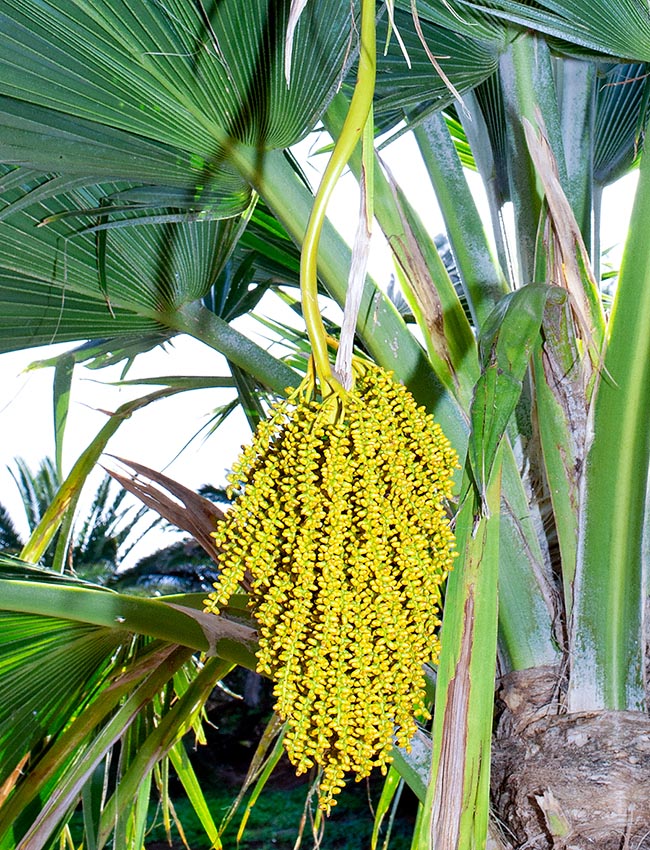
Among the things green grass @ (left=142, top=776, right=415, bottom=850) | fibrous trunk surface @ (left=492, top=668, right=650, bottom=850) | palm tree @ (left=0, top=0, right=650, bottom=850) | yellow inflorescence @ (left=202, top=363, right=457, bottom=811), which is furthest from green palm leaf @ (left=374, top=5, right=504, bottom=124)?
green grass @ (left=142, top=776, right=415, bottom=850)

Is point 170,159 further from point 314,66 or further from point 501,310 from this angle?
point 501,310

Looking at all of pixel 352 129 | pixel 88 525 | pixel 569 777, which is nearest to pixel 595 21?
pixel 352 129

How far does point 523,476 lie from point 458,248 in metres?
0.33

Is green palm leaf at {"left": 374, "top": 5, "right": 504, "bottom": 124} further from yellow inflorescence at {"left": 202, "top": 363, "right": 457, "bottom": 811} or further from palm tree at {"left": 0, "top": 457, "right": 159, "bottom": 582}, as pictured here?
palm tree at {"left": 0, "top": 457, "right": 159, "bottom": 582}

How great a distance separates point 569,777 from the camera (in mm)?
842

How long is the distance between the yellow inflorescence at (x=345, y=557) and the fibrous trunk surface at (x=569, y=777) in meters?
0.31

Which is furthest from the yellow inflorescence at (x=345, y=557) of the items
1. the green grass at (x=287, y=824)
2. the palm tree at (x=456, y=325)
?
the green grass at (x=287, y=824)

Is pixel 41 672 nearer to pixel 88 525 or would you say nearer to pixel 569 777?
pixel 569 777

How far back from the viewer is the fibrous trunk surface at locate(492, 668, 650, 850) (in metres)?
0.82

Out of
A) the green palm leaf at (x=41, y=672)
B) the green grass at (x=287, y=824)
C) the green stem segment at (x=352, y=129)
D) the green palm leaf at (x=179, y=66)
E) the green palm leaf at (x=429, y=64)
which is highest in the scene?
the green palm leaf at (x=429, y=64)

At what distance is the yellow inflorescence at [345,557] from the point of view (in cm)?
57

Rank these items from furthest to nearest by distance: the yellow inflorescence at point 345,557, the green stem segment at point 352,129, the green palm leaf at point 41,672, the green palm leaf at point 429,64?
the green palm leaf at point 41,672 < the green palm leaf at point 429,64 < the yellow inflorescence at point 345,557 < the green stem segment at point 352,129

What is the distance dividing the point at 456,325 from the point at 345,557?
468 millimetres

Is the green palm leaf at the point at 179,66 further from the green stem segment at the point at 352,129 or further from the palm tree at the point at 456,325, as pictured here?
the green stem segment at the point at 352,129
